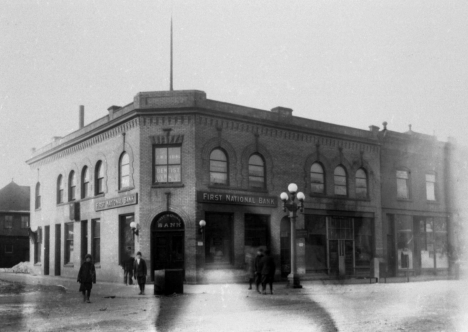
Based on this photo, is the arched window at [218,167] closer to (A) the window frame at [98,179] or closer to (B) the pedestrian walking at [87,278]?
(A) the window frame at [98,179]

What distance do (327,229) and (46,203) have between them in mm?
17877

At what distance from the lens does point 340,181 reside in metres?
31.0

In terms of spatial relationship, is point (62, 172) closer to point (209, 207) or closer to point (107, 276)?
point (107, 276)

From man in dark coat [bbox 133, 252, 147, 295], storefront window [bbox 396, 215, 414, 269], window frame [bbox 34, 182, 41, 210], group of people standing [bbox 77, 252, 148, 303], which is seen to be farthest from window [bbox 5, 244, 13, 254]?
man in dark coat [bbox 133, 252, 147, 295]

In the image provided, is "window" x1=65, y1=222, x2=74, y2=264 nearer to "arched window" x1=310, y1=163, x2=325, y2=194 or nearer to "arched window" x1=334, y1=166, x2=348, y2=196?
"arched window" x1=310, y1=163, x2=325, y2=194

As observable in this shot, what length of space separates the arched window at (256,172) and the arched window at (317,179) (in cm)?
347

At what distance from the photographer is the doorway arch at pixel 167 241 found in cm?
2456

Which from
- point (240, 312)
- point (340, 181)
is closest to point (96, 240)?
point (340, 181)

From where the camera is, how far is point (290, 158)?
1130 inches

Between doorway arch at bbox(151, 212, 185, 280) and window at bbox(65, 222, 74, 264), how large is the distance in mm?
9139

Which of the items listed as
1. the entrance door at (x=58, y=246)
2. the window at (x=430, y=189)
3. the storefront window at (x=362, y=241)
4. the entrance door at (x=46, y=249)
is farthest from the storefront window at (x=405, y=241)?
the entrance door at (x=46, y=249)

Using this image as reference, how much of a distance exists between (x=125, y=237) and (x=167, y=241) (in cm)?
287

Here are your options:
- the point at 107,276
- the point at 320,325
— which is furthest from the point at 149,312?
the point at 107,276

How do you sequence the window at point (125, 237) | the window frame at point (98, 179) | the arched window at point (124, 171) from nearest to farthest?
the window at point (125, 237), the arched window at point (124, 171), the window frame at point (98, 179)
